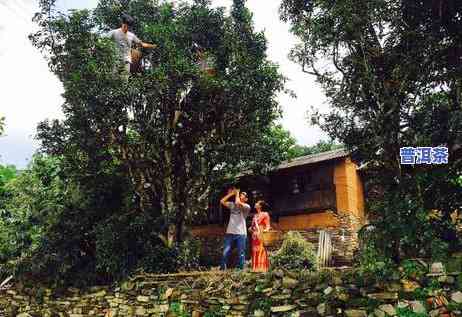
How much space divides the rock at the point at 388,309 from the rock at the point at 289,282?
1.70 m

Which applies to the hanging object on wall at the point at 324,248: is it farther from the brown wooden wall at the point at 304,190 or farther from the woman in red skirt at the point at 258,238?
the woman in red skirt at the point at 258,238

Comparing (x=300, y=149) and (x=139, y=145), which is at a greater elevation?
(x=300, y=149)

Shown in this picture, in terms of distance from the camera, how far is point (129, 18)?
43.4ft

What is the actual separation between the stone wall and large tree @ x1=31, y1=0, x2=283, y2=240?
2.12 m

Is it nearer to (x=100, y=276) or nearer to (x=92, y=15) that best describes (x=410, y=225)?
(x=100, y=276)

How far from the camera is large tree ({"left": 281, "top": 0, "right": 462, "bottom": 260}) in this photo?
24.8ft

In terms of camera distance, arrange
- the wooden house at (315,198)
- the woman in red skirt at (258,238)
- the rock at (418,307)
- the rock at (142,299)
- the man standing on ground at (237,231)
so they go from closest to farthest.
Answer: the rock at (418,307) → the rock at (142,299) → the man standing on ground at (237,231) → the woman in red skirt at (258,238) → the wooden house at (315,198)

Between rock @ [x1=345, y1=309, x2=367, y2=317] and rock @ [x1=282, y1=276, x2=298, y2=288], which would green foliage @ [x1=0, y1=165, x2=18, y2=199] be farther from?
rock @ [x1=345, y1=309, x2=367, y2=317]

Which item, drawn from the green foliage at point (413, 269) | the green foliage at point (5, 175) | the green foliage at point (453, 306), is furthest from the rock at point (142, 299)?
the green foliage at point (5, 175)

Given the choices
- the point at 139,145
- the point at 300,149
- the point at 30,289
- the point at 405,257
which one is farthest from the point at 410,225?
the point at 300,149

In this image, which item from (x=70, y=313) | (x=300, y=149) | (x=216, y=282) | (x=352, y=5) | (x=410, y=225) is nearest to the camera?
(x=410, y=225)

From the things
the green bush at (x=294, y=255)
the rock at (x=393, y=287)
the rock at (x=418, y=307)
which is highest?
the green bush at (x=294, y=255)

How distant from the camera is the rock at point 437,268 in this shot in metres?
7.27

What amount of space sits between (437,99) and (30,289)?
11.0m
